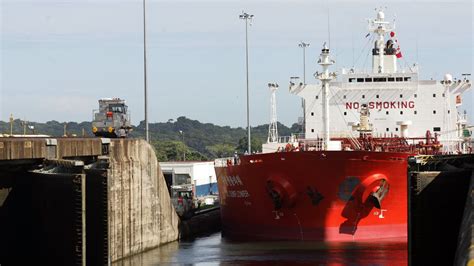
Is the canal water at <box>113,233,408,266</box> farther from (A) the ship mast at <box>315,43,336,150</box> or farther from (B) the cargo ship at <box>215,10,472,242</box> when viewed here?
(A) the ship mast at <box>315,43,336,150</box>

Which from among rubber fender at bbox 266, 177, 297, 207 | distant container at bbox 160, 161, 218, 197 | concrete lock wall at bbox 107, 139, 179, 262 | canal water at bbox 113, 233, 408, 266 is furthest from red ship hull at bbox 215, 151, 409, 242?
distant container at bbox 160, 161, 218, 197

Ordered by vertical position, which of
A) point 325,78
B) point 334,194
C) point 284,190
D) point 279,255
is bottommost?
point 279,255

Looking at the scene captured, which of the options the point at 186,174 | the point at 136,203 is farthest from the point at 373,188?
the point at 186,174

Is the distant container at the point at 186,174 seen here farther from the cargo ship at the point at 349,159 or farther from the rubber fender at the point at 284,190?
the rubber fender at the point at 284,190

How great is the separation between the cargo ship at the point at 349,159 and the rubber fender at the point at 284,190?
0.04 metres

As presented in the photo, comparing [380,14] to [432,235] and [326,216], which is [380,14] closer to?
[326,216]

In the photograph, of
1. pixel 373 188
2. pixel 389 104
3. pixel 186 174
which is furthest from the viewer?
pixel 186 174

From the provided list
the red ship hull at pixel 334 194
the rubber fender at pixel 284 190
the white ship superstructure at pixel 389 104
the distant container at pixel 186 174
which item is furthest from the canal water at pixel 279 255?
the distant container at pixel 186 174

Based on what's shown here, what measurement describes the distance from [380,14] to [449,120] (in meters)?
7.89

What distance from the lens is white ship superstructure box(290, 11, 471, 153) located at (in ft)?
156

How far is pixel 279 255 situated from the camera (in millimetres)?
36438

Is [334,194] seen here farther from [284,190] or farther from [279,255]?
[279,255]

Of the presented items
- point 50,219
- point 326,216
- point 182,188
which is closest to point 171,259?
point 326,216

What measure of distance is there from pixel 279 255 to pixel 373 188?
15.7ft
